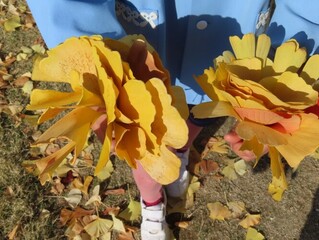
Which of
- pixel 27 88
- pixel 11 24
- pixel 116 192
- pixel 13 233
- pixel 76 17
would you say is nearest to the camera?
pixel 76 17

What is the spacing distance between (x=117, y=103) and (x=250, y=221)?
1.08 metres

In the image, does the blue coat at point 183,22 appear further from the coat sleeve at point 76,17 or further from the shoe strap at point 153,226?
the shoe strap at point 153,226

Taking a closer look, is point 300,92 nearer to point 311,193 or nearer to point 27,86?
point 311,193

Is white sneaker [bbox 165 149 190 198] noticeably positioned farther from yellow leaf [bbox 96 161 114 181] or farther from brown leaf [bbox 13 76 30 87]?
brown leaf [bbox 13 76 30 87]

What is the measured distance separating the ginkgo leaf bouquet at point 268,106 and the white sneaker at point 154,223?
73cm

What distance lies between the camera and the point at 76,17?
962 mm

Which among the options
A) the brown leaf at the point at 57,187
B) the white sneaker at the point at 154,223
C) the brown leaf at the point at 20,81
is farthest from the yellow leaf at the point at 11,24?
the white sneaker at the point at 154,223

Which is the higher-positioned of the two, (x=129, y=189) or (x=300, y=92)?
(x=300, y=92)

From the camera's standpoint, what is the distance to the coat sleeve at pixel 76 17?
94cm

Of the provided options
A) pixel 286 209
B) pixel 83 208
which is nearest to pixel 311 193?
pixel 286 209

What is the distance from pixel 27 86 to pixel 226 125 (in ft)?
3.00

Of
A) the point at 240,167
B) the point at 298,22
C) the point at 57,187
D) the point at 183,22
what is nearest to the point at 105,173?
the point at 57,187

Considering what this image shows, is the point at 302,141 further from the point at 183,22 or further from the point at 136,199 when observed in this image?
the point at 136,199

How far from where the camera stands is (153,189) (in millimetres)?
1404
